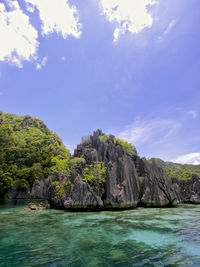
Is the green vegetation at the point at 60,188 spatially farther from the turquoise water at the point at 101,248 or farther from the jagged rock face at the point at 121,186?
the turquoise water at the point at 101,248

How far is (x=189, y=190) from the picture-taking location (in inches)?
1693

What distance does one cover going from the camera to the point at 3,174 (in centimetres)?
3559

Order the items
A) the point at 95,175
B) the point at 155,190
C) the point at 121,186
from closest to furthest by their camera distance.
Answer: the point at 121,186
the point at 95,175
the point at 155,190

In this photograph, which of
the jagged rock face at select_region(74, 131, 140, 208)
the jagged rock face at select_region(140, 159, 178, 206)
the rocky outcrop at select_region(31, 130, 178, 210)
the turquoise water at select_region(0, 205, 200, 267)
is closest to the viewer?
the turquoise water at select_region(0, 205, 200, 267)

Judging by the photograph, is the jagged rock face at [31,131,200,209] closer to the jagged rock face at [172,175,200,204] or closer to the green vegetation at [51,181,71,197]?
the green vegetation at [51,181,71,197]

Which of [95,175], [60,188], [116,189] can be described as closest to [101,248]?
[116,189]

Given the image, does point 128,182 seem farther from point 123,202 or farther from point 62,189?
point 62,189

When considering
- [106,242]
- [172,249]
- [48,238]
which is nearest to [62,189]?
[48,238]

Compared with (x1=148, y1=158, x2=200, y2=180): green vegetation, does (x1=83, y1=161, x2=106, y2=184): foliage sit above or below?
below

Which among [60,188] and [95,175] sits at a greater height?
[95,175]

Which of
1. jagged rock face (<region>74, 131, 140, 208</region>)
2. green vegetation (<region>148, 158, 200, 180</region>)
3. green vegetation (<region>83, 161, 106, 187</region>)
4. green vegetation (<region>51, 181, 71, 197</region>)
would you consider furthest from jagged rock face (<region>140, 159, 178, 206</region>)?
green vegetation (<region>148, 158, 200, 180</region>)

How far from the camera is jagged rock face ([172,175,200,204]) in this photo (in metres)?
39.3

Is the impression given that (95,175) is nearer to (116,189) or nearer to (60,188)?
(116,189)

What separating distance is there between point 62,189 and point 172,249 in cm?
2164
